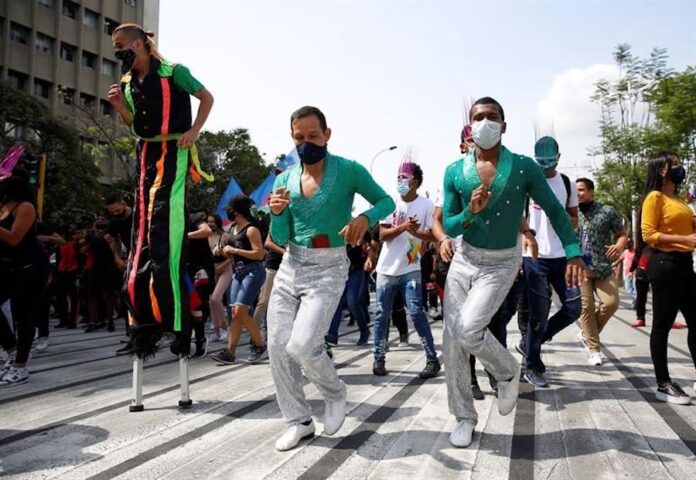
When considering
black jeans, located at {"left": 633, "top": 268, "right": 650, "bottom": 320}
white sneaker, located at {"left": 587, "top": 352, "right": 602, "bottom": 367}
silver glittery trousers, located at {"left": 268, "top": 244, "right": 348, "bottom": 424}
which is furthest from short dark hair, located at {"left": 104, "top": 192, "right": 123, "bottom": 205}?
black jeans, located at {"left": 633, "top": 268, "right": 650, "bottom": 320}

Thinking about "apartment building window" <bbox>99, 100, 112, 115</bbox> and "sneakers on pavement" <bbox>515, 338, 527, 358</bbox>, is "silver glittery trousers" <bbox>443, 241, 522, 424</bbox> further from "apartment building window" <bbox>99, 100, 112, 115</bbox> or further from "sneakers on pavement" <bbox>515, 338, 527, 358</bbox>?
"apartment building window" <bbox>99, 100, 112, 115</bbox>

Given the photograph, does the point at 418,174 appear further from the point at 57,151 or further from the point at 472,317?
the point at 57,151

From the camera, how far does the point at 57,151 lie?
2930 centimetres

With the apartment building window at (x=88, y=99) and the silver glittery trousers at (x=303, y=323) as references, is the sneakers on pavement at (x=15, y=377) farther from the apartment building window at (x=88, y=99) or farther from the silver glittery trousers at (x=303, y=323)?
the apartment building window at (x=88, y=99)

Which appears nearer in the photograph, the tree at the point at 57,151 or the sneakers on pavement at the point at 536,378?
the sneakers on pavement at the point at 536,378

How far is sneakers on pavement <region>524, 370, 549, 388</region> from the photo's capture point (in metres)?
5.39

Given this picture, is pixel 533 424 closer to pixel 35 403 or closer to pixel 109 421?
pixel 109 421

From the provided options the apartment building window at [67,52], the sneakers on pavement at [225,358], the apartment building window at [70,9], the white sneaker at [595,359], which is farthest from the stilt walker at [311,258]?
the apartment building window at [70,9]

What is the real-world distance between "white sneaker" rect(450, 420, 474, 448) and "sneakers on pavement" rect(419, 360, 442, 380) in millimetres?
2077

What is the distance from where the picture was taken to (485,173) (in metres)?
3.90

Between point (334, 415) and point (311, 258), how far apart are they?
0.98 metres

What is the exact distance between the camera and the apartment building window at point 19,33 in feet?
135

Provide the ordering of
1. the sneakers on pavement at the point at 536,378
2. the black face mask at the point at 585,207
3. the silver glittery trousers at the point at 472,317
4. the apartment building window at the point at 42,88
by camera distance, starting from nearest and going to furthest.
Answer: the silver glittery trousers at the point at 472,317 < the sneakers on pavement at the point at 536,378 < the black face mask at the point at 585,207 < the apartment building window at the point at 42,88

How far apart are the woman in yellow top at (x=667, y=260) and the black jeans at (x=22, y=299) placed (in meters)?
5.74
